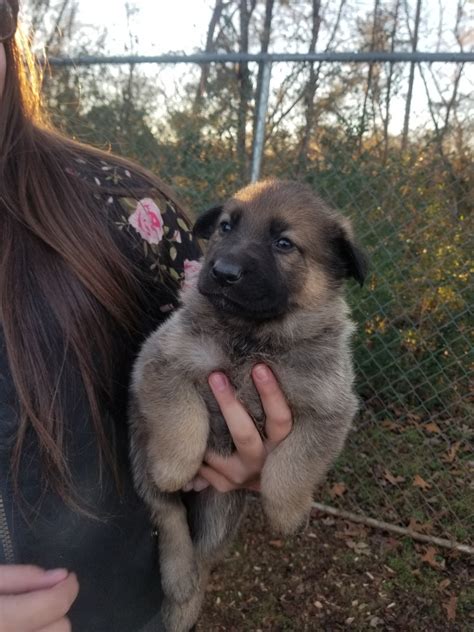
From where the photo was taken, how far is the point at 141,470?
186 centimetres

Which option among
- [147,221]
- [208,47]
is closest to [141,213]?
[147,221]

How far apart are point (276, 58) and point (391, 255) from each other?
155 cm

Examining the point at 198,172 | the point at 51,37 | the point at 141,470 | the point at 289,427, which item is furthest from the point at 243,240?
the point at 51,37

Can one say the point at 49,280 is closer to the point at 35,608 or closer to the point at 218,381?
the point at 218,381

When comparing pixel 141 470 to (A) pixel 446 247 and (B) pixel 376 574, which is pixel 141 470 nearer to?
(B) pixel 376 574

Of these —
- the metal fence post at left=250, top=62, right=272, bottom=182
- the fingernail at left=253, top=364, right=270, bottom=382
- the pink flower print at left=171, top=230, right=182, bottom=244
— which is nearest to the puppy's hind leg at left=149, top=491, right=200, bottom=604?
the fingernail at left=253, top=364, right=270, bottom=382

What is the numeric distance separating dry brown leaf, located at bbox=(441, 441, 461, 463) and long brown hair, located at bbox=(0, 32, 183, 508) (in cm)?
296

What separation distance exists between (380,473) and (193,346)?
2948mm

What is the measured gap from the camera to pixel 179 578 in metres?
1.92

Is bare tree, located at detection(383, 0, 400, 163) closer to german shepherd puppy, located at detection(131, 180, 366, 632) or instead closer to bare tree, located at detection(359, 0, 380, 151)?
bare tree, located at detection(359, 0, 380, 151)

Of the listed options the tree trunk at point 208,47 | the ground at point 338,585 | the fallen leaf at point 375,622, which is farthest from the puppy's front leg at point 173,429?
the tree trunk at point 208,47

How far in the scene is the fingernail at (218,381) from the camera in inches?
67.4

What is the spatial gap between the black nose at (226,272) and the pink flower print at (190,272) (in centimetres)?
31

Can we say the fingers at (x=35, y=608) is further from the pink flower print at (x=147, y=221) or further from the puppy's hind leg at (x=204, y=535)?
the pink flower print at (x=147, y=221)
